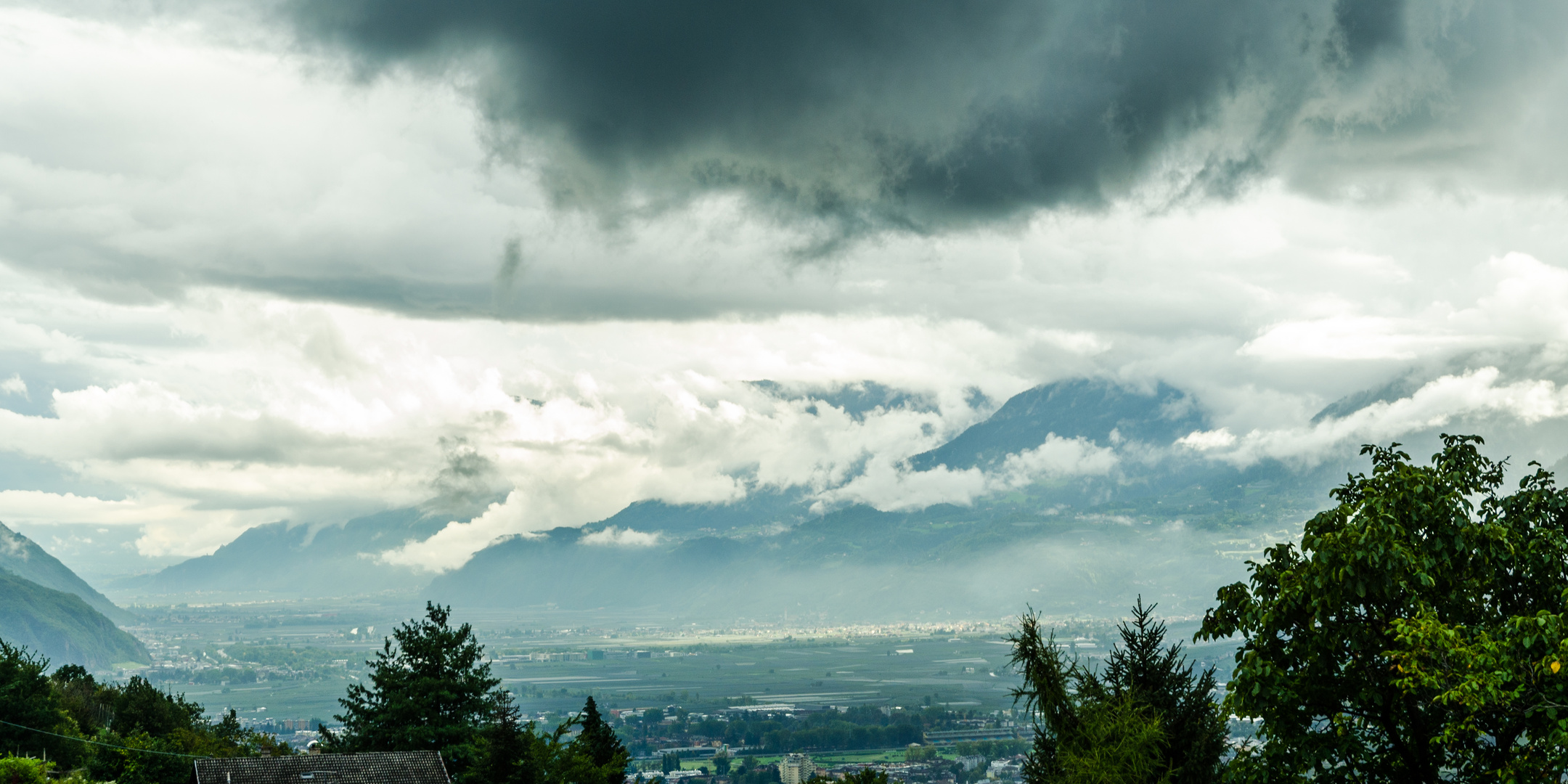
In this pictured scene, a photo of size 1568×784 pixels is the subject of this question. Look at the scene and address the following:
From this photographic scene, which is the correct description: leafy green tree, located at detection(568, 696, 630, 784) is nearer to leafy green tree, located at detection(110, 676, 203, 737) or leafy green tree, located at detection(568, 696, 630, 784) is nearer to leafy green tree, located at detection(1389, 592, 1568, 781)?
leafy green tree, located at detection(110, 676, 203, 737)

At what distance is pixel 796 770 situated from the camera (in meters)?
175

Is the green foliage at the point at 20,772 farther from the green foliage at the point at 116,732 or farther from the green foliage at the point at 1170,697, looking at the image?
the green foliage at the point at 1170,697

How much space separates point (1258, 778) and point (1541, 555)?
15.3 ft

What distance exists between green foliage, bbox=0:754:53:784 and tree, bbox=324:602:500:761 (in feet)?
55.4

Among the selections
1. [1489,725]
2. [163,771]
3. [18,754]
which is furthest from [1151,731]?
[18,754]

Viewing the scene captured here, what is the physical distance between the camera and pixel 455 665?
2569 inches

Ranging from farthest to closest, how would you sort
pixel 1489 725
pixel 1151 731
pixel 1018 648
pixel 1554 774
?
pixel 1018 648 < pixel 1151 731 < pixel 1489 725 < pixel 1554 774

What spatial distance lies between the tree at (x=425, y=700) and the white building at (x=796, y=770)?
106m

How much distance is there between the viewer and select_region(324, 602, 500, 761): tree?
6256 cm

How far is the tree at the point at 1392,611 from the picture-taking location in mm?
14102

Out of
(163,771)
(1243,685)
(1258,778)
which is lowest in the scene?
(163,771)

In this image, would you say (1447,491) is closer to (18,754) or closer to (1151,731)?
(1151,731)

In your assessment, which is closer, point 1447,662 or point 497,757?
point 1447,662

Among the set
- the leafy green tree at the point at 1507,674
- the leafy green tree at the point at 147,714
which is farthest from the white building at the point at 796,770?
the leafy green tree at the point at 1507,674
